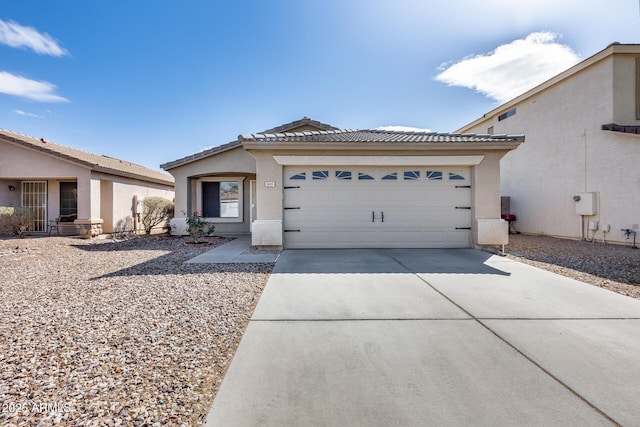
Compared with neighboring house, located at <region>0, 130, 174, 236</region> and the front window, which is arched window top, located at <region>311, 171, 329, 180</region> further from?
neighboring house, located at <region>0, 130, 174, 236</region>

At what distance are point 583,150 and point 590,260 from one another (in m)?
5.55

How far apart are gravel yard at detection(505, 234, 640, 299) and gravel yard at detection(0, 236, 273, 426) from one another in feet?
20.9

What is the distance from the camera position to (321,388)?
222 centimetres

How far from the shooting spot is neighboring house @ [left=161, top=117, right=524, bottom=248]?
812 centimetres

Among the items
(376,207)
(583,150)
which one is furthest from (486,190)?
(583,150)

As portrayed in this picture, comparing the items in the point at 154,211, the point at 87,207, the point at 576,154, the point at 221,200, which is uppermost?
the point at 576,154

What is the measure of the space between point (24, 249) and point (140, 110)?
385 inches

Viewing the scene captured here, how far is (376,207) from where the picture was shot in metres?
8.38

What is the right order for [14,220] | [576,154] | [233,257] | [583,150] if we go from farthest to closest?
[14,220] → [576,154] → [583,150] → [233,257]

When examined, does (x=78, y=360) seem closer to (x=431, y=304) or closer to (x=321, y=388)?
(x=321, y=388)

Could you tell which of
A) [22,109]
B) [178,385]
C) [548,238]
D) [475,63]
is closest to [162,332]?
[178,385]

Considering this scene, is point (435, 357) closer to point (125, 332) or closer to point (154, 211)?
point (125, 332)

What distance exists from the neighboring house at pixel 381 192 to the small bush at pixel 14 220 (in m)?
9.83

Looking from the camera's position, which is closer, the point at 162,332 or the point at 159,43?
the point at 162,332
